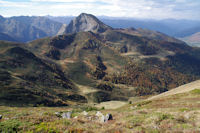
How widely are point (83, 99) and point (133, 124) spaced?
478 ft

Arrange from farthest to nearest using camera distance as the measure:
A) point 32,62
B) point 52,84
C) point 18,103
Answer: point 32,62 < point 52,84 < point 18,103

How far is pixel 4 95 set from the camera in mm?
90188

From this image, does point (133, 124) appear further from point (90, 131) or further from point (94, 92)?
point (94, 92)

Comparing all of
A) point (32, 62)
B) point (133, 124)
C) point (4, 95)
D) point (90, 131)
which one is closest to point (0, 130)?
A: point (90, 131)

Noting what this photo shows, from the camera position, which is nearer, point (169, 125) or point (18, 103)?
point (169, 125)

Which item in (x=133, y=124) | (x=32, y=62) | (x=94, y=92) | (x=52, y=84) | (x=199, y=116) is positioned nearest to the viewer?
(x=133, y=124)

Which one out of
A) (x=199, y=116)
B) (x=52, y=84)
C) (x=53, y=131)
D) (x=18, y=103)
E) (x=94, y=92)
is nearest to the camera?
(x=53, y=131)

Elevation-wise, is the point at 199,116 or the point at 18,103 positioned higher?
the point at 199,116

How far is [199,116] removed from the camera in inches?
789

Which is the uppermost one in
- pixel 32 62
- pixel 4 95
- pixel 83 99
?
pixel 32 62

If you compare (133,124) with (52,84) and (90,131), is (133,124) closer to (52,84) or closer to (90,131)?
(90,131)

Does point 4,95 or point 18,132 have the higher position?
point 18,132

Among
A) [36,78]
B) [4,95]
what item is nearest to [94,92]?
[36,78]

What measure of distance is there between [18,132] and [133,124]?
570 inches
